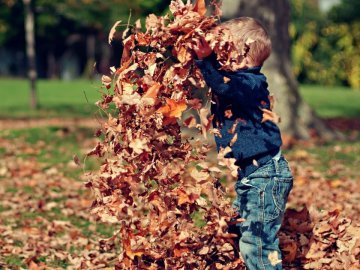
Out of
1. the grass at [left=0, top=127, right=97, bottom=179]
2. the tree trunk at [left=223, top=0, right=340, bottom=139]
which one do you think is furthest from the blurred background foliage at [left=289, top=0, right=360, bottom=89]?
the grass at [left=0, top=127, right=97, bottom=179]

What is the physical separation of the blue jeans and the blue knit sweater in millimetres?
66

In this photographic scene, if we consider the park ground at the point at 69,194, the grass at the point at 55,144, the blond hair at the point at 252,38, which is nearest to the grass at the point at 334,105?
the park ground at the point at 69,194

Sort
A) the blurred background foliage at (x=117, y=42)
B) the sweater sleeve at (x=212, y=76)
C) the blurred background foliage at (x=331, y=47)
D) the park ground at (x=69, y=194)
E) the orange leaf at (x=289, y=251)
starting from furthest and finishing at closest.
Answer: the blurred background foliage at (x=331, y=47) → the blurred background foliage at (x=117, y=42) → the park ground at (x=69, y=194) → the orange leaf at (x=289, y=251) → the sweater sleeve at (x=212, y=76)

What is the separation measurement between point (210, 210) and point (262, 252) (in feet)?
1.30

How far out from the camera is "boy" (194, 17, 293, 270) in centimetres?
413

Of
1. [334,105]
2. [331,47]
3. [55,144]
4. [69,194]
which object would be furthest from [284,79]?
[331,47]

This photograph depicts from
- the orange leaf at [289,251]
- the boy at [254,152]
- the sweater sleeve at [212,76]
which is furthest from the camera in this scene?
the orange leaf at [289,251]

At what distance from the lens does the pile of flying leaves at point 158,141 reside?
3947 mm

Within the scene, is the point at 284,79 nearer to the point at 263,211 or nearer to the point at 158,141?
the point at 263,211

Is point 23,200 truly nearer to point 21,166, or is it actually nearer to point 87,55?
point 21,166

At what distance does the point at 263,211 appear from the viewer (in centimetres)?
413

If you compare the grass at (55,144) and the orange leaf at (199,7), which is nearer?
the orange leaf at (199,7)

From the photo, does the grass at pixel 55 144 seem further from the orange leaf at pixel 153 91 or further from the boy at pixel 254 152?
the orange leaf at pixel 153 91

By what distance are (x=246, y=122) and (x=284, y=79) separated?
866 centimetres
